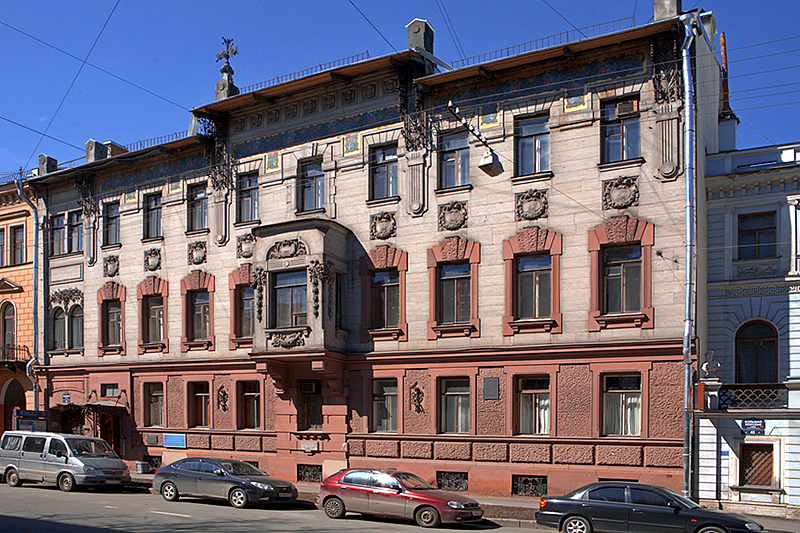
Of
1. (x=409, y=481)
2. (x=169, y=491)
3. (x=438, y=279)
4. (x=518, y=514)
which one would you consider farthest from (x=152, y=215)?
(x=518, y=514)

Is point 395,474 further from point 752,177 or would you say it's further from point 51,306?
point 51,306

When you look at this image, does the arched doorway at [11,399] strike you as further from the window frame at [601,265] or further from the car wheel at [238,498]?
the window frame at [601,265]

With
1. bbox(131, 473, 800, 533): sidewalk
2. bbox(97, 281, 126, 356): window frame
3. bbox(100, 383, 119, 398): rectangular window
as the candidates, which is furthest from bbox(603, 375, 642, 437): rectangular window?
bbox(100, 383, 119, 398): rectangular window

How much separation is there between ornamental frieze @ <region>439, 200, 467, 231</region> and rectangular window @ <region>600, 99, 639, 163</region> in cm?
455

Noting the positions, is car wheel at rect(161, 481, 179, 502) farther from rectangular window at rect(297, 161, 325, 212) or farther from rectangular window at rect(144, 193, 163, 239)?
rectangular window at rect(144, 193, 163, 239)

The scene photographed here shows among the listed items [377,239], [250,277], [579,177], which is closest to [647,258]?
[579,177]

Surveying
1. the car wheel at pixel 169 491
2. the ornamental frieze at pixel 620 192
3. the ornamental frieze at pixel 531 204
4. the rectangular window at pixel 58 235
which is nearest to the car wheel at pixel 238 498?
the car wheel at pixel 169 491

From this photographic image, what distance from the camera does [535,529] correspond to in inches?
709

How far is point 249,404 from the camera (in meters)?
28.0

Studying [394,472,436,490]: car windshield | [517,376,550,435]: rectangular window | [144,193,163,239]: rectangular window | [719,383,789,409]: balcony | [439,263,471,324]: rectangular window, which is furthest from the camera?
[144,193,163,239]: rectangular window

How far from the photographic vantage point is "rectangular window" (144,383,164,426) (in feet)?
99.3

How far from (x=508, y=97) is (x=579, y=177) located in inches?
137

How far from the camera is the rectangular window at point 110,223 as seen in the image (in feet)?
106

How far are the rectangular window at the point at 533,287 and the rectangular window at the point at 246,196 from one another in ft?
34.9
